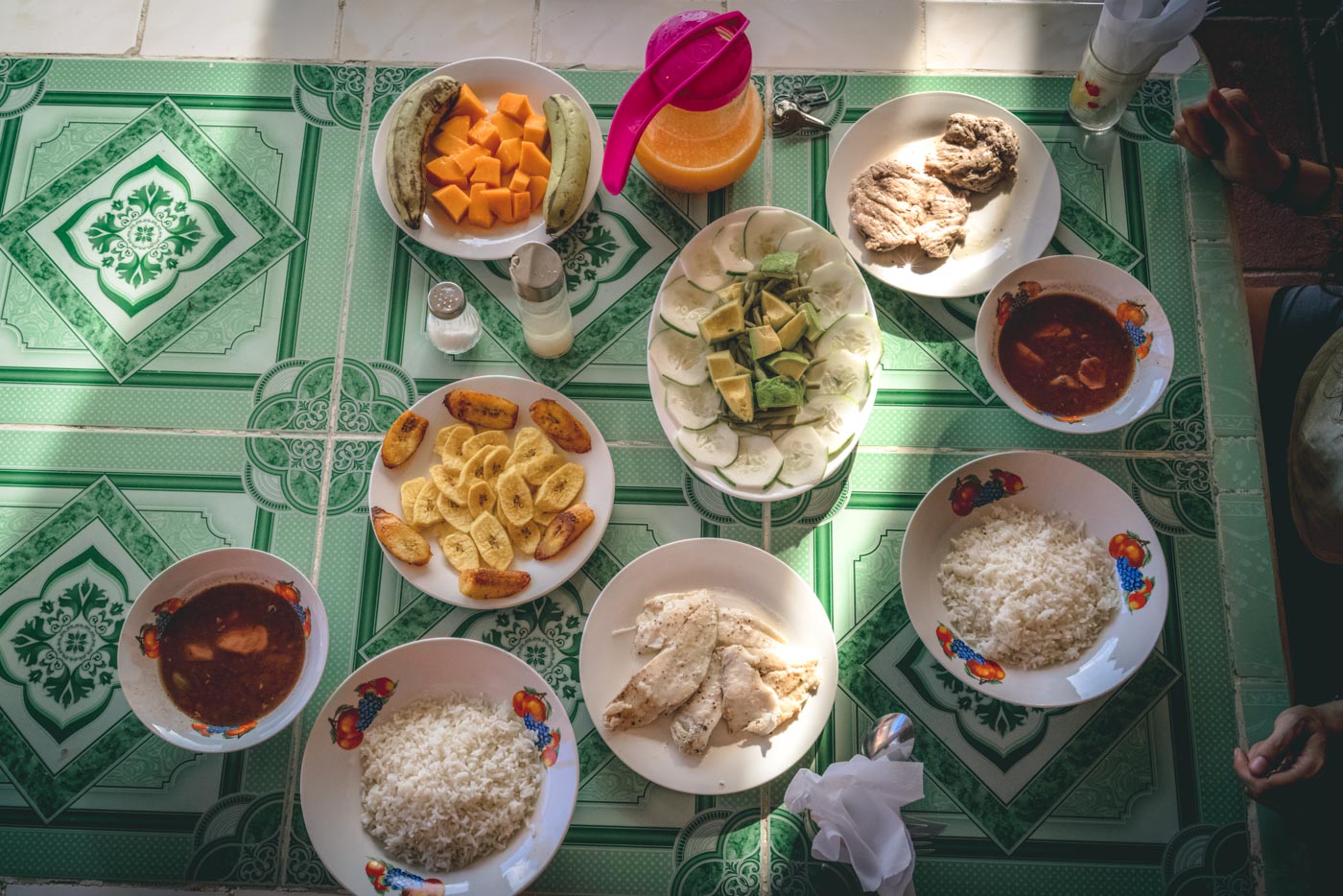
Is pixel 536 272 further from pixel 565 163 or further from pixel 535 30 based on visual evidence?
pixel 535 30

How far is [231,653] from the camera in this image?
2199 millimetres

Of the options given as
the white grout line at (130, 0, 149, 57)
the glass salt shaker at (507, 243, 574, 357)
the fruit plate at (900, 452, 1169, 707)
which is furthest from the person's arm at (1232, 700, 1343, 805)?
the white grout line at (130, 0, 149, 57)

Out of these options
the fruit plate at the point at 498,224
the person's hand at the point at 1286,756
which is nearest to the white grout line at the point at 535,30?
the fruit plate at the point at 498,224

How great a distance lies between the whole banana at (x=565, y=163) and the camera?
2.46 meters

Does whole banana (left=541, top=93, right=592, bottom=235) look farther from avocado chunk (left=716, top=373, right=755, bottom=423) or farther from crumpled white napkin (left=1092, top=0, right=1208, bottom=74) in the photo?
crumpled white napkin (left=1092, top=0, right=1208, bottom=74)

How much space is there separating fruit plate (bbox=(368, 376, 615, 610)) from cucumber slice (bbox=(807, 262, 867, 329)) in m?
0.63

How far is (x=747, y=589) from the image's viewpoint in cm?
232

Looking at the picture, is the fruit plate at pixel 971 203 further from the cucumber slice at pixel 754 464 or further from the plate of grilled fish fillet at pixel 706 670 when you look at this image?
the plate of grilled fish fillet at pixel 706 670

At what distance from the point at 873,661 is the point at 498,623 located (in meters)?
0.93

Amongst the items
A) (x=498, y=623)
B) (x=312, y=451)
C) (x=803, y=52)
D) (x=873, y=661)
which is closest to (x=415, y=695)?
(x=498, y=623)

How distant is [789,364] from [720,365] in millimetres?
165

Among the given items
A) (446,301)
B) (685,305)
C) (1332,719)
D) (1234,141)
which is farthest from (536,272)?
(1332,719)

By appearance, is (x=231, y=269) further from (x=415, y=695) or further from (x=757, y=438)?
(x=757, y=438)

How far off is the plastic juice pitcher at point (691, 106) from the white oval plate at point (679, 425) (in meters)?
0.18
